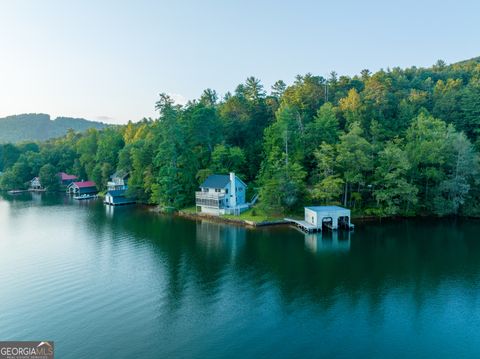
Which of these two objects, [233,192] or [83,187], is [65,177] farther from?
[233,192]

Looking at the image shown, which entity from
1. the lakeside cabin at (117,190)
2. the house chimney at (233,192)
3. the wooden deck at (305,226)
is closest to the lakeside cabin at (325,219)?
the wooden deck at (305,226)

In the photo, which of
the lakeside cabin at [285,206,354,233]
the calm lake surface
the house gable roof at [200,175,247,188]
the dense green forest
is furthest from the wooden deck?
the house gable roof at [200,175,247,188]

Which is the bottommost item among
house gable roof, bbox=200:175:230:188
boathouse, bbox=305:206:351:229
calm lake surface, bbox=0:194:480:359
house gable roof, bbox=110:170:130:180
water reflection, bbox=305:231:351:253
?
calm lake surface, bbox=0:194:480:359

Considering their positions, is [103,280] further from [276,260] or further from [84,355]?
[276,260]

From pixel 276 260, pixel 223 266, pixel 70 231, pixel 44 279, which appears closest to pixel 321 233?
pixel 276 260

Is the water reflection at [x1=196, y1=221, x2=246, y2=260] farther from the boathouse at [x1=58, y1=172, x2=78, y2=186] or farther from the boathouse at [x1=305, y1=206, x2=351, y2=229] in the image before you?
the boathouse at [x1=58, y1=172, x2=78, y2=186]

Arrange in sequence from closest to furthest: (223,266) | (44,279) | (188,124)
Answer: (44,279)
(223,266)
(188,124)

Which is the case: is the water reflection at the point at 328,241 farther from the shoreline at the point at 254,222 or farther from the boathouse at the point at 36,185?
the boathouse at the point at 36,185

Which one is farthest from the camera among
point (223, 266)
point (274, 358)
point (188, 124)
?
point (188, 124)
